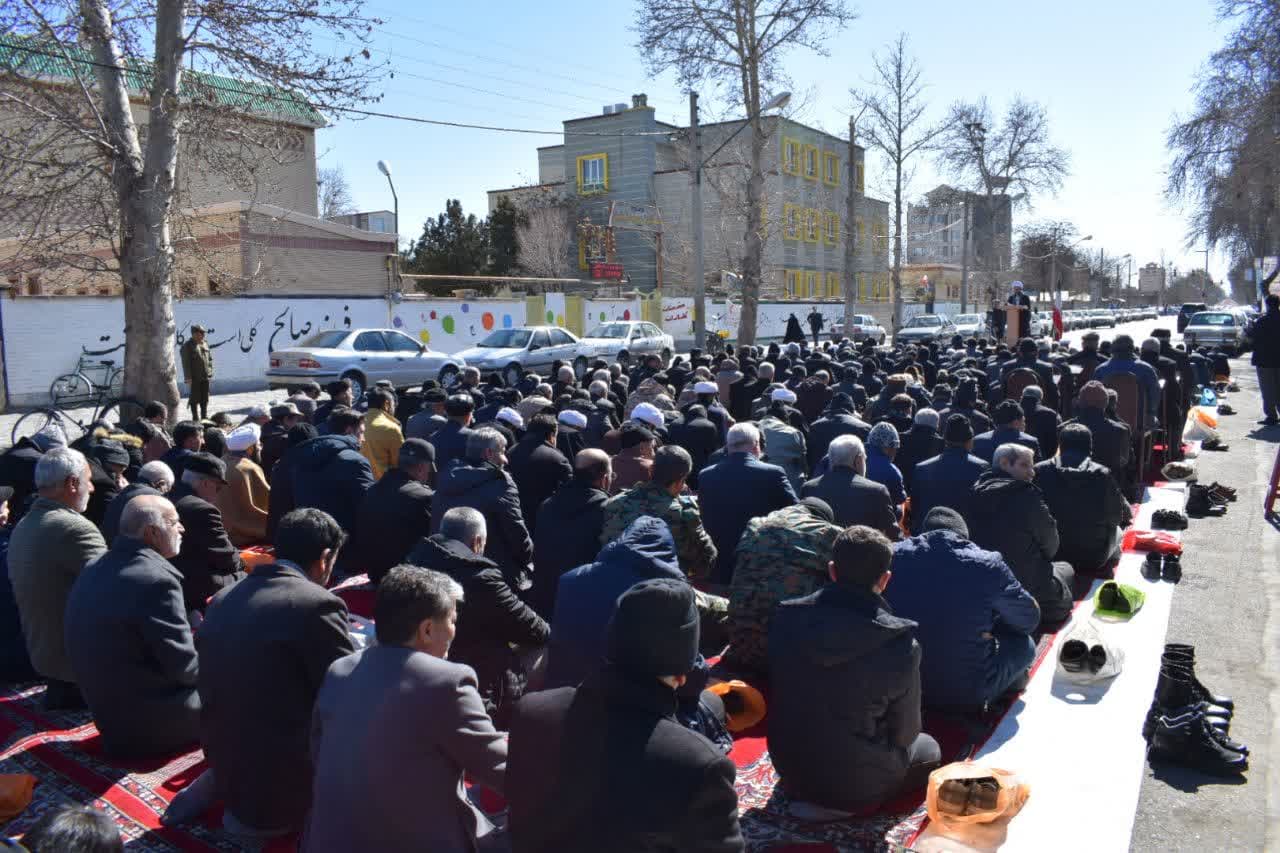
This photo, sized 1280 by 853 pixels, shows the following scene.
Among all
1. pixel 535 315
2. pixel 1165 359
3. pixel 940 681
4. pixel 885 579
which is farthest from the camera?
pixel 535 315

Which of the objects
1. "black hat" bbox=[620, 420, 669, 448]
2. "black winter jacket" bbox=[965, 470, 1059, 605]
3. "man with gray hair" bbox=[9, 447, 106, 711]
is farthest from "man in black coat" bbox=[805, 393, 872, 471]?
"man with gray hair" bbox=[9, 447, 106, 711]

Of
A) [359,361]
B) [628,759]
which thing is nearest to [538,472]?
[628,759]

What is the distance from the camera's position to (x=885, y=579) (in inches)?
140

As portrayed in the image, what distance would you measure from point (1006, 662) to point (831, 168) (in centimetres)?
5207

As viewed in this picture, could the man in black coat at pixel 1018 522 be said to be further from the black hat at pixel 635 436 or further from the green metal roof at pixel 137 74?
the green metal roof at pixel 137 74

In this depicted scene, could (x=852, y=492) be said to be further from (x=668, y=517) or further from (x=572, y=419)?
(x=572, y=419)

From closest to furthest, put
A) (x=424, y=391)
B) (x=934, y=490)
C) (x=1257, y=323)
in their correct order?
(x=934, y=490) → (x=424, y=391) → (x=1257, y=323)

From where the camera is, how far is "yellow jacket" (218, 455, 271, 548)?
24.5 feet

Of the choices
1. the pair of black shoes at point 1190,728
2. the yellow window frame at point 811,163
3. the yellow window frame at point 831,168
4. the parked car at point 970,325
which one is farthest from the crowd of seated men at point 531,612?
the yellow window frame at point 831,168

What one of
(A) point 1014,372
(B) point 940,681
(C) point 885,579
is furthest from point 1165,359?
(C) point 885,579

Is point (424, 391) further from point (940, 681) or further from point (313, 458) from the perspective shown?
point (940, 681)

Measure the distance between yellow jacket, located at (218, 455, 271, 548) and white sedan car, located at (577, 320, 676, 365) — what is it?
16.3 m

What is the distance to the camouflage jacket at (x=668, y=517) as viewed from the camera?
5359mm

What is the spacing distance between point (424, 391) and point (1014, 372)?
6890 mm
